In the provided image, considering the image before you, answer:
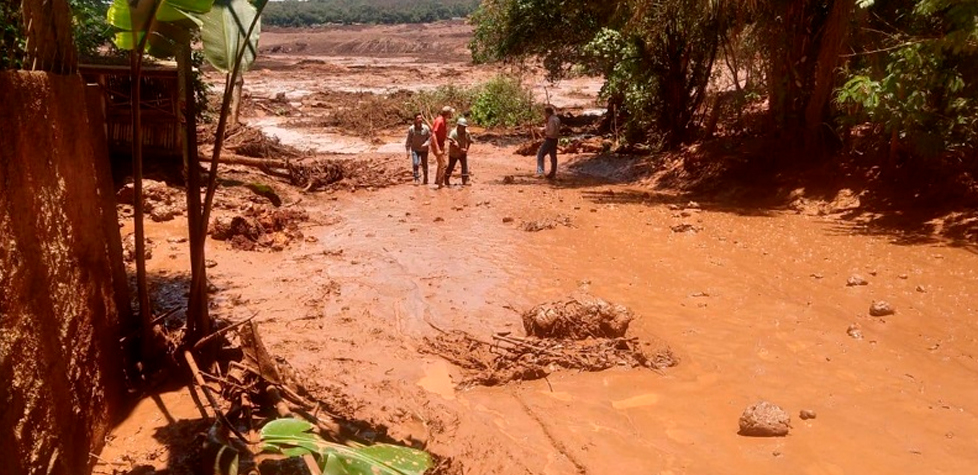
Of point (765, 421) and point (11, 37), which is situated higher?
point (11, 37)

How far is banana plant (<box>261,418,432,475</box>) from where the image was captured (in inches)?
102

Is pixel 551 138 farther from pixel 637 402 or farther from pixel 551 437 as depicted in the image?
pixel 551 437

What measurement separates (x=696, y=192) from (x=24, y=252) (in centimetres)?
1140

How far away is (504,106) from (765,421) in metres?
19.7

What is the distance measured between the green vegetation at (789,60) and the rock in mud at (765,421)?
→ 17.9ft

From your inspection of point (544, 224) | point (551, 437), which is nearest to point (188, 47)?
point (551, 437)

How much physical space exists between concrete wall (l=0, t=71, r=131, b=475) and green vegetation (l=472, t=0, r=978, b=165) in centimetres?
802

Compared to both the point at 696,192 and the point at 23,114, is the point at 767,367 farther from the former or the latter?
the point at 696,192

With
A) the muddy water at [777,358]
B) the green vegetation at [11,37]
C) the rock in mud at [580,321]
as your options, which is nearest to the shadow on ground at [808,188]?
the muddy water at [777,358]

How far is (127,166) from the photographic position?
10.2 meters

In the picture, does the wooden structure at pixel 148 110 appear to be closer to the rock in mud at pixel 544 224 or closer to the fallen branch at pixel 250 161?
the fallen branch at pixel 250 161

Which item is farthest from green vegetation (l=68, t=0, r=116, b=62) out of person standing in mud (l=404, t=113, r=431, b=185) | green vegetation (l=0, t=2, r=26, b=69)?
green vegetation (l=0, t=2, r=26, b=69)

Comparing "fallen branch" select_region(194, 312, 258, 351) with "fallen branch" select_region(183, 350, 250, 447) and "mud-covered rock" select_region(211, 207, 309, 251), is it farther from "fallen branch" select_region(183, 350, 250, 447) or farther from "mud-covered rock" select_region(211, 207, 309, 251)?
"mud-covered rock" select_region(211, 207, 309, 251)

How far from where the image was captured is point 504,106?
76.6ft
